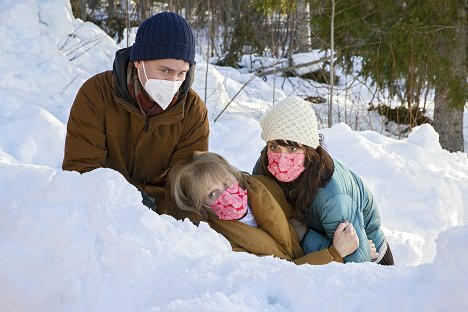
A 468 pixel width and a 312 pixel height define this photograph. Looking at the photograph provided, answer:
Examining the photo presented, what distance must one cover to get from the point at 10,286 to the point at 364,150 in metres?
3.91

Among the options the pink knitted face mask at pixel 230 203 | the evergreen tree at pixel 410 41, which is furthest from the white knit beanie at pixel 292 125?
the evergreen tree at pixel 410 41

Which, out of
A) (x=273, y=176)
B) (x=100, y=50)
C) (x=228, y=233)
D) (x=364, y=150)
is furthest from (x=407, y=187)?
(x=100, y=50)

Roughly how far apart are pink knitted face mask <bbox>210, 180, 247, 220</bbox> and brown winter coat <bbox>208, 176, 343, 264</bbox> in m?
0.04

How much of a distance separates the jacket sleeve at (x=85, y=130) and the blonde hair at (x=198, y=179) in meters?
0.49

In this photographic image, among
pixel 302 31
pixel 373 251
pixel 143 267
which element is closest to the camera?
pixel 143 267

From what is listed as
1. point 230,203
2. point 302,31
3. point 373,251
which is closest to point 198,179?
point 230,203

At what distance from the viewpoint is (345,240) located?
10.6 ft

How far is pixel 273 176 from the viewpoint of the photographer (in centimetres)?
362

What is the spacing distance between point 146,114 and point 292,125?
741 millimetres

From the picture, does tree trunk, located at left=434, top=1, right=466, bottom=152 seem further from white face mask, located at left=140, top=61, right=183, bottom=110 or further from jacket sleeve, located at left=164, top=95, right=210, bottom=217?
white face mask, located at left=140, top=61, right=183, bottom=110

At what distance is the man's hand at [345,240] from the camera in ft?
10.6

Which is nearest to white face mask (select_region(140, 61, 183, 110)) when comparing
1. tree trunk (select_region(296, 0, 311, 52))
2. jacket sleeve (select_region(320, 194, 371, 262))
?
jacket sleeve (select_region(320, 194, 371, 262))

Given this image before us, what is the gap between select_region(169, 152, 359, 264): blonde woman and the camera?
3186 millimetres

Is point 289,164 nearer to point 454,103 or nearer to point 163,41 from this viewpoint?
point 163,41
